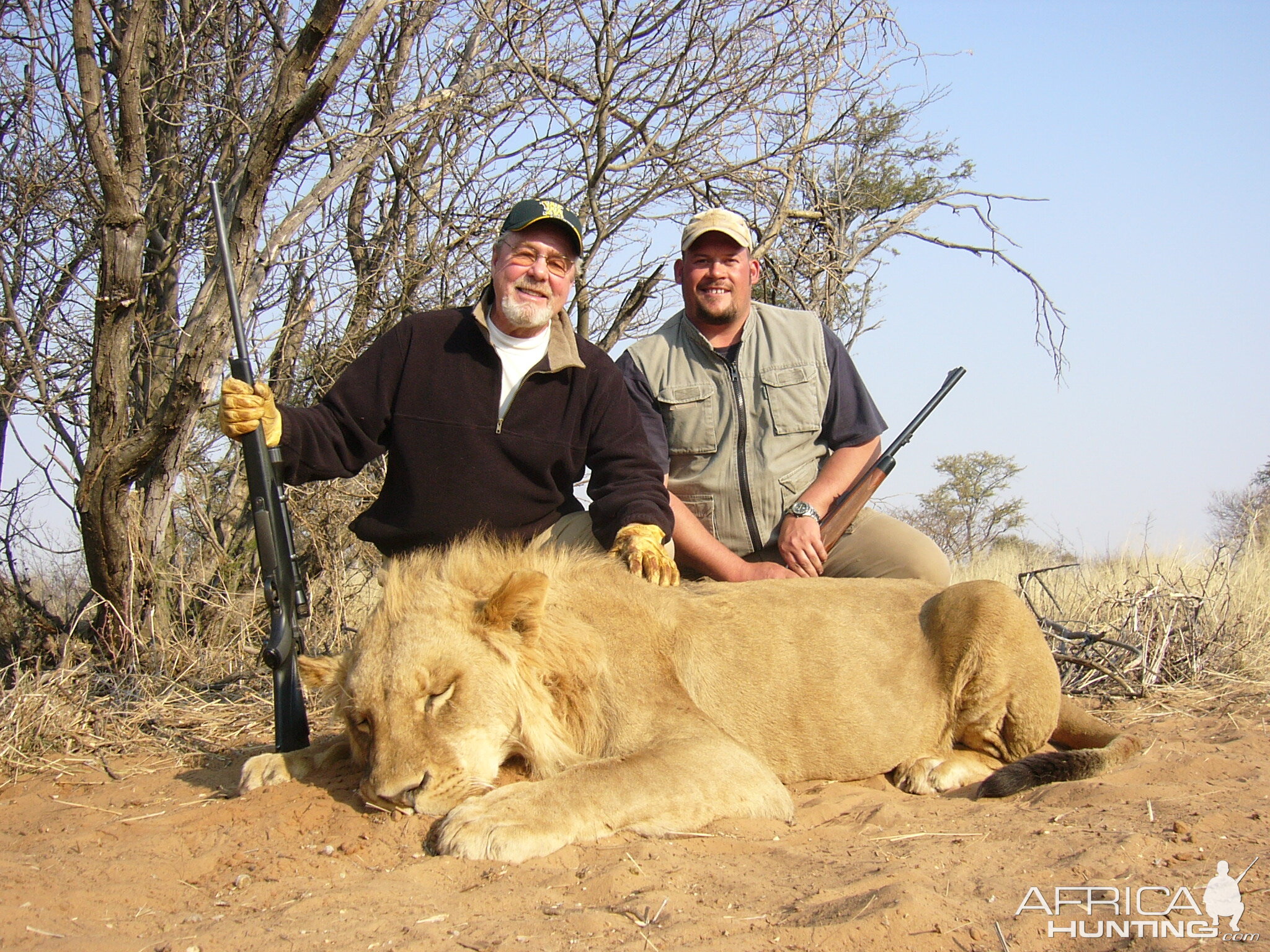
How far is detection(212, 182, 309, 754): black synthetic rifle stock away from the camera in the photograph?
4.07m

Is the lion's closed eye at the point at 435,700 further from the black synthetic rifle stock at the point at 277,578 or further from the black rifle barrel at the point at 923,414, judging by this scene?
the black rifle barrel at the point at 923,414

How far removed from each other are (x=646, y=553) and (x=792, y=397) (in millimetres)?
1953

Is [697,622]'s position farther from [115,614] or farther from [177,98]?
[177,98]

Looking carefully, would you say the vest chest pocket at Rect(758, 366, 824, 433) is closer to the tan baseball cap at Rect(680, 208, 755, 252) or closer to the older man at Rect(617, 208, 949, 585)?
the older man at Rect(617, 208, 949, 585)

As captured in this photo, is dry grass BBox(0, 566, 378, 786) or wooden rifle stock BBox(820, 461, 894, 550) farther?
wooden rifle stock BBox(820, 461, 894, 550)

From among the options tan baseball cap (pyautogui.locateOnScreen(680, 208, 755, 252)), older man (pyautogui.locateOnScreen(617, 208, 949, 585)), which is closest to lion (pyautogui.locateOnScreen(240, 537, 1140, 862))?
older man (pyautogui.locateOnScreen(617, 208, 949, 585))

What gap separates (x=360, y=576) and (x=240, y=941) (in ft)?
17.4

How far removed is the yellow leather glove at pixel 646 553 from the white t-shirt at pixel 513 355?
38.6 inches

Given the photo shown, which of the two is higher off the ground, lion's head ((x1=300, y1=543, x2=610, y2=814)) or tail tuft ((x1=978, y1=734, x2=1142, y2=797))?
lion's head ((x1=300, y1=543, x2=610, y2=814))

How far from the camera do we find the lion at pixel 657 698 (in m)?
3.30

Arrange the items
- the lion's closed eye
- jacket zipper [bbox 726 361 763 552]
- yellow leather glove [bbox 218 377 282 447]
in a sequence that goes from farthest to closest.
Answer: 1. jacket zipper [bbox 726 361 763 552]
2. yellow leather glove [bbox 218 377 282 447]
3. the lion's closed eye

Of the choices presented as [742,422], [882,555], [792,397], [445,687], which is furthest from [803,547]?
[445,687]

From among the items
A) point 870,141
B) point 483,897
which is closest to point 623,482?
point 483,897

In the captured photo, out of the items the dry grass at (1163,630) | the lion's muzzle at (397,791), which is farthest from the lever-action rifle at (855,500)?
the lion's muzzle at (397,791)
